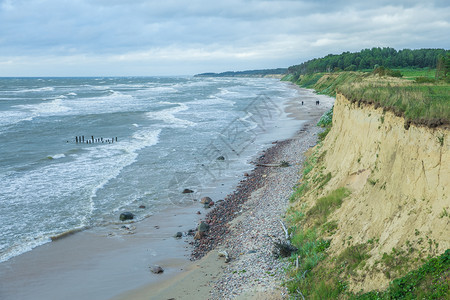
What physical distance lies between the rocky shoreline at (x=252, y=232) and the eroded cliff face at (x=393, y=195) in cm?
278

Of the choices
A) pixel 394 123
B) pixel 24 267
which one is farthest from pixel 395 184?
pixel 24 267

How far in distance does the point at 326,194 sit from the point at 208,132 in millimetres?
32150

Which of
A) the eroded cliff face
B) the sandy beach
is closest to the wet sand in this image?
the sandy beach

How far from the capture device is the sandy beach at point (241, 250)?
1248 centimetres

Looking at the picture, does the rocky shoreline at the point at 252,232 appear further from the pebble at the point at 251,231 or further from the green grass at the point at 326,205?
the green grass at the point at 326,205

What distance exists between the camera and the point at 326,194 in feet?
51.4

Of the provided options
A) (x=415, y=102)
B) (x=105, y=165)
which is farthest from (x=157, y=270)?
(x=105, y=165)

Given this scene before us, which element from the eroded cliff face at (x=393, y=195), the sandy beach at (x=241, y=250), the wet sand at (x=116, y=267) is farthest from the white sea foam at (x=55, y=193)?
the eroded cliff face at (x=393, y=195)

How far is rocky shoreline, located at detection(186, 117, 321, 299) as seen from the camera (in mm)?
12414

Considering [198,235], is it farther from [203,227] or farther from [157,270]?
[157,270]

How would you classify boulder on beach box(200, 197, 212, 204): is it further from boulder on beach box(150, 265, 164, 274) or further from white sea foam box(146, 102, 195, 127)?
white sea foam box(146, 102, 195, 127)

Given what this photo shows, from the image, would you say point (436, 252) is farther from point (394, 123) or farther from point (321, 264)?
point (394, 123)

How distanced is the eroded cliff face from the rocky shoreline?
9.13 feet

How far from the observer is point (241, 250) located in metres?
15.1
